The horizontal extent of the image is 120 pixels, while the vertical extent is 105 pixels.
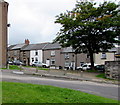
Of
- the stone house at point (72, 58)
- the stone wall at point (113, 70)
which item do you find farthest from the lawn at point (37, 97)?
the stone house at point (72, 58)

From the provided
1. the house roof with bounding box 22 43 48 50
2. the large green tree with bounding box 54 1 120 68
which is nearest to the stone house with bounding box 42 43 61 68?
the house roof with bounding box 22 43 48 50

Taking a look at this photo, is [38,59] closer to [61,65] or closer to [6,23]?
[61,65]

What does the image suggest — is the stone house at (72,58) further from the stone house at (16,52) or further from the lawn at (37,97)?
the lawn at (37,97)

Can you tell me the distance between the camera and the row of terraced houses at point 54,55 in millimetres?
46406

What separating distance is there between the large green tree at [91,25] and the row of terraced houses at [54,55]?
12.8 m

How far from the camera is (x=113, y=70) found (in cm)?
2202

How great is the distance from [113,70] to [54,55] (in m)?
31.5

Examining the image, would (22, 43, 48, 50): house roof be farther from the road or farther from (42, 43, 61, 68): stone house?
the road

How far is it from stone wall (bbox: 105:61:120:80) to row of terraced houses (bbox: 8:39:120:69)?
20.4 m

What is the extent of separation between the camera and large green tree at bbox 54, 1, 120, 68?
27580mm

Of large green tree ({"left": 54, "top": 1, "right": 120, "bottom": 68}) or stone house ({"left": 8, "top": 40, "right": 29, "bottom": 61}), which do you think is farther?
stone house ({"left": 8, "top": 40, "right": 29, "bottom": 61})

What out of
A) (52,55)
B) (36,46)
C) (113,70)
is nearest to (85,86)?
(113,70)

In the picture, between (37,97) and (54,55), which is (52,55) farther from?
(37,97)

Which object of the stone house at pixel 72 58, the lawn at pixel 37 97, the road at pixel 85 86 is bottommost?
the road at pixel 85 86
